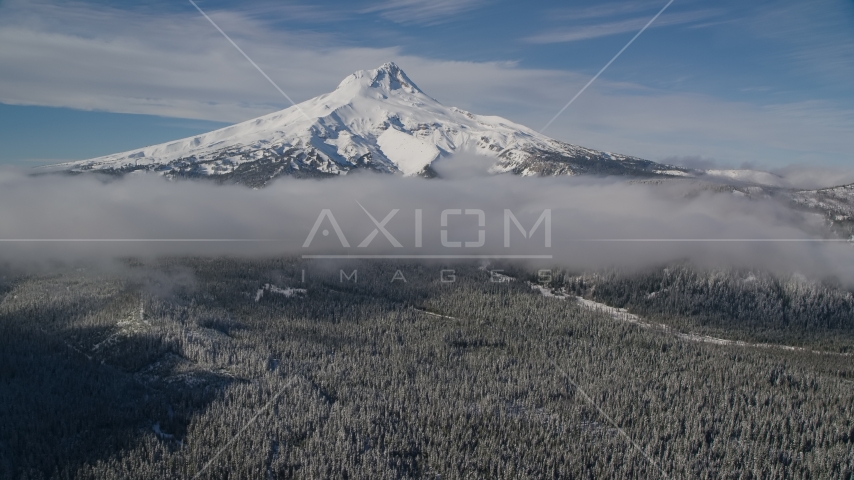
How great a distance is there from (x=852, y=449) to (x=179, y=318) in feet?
526

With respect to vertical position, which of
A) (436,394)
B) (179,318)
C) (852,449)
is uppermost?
(179,318)

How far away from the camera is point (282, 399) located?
356 feet

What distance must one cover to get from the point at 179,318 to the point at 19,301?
5959 centimetres

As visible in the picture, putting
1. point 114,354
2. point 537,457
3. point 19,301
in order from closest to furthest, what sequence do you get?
point 537,457 → point 114,354 → point 19,301

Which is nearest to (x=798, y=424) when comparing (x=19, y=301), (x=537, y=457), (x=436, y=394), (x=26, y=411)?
(x=537, y=457)

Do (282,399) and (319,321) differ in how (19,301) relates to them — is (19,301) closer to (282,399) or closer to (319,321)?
(319,321)

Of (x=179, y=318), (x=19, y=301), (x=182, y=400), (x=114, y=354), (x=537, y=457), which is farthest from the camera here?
(x=19, y=301)

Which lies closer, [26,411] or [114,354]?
[26,411]

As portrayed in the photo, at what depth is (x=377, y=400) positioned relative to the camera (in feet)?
367

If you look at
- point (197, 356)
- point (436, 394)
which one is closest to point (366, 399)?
point (436, 394)

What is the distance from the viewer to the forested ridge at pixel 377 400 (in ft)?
299

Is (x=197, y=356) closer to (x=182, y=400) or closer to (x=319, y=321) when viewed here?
(x=182, y=400)

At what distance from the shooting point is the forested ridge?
91.1 m

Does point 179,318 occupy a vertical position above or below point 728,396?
above
